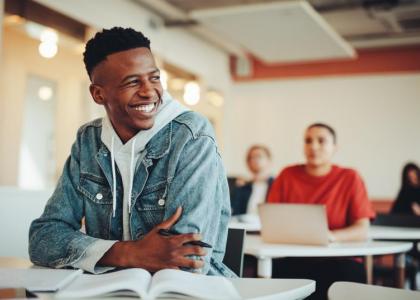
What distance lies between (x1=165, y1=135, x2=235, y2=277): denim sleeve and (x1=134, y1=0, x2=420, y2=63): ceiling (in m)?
4.25

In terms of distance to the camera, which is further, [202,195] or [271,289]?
[202,195]

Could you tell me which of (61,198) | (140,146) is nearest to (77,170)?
(61,198)

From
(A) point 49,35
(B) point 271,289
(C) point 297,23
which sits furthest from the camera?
(C) point 297,23

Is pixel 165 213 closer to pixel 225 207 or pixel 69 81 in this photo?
pixel 225 207

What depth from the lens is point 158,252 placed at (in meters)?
1.44

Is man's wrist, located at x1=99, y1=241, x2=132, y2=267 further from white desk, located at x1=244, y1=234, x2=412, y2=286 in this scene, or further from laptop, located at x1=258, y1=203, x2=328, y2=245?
laptop, located at x1=258, y1=203, x2=328, y2=245

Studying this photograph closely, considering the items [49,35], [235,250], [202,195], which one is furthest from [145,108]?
[49,35]

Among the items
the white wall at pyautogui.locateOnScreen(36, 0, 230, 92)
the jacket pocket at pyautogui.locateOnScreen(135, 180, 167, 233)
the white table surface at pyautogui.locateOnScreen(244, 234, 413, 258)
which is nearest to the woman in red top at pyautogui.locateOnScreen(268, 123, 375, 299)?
the white table surface at pyautogui.locateOnScreen(244, 234, 413, 258)

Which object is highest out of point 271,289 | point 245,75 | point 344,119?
point 245,75

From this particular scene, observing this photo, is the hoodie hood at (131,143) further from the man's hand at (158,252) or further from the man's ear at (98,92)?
the man's hand at (158,252)

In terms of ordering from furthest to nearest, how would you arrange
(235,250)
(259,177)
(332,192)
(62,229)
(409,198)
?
1. (259,177)
2. (409,198)
3. (332,192)
4. (235,250)
5. (62,229)

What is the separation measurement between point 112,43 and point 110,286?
0.79 metres

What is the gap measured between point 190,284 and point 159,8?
241 inches

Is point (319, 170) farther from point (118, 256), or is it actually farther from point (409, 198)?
point (409, 198)
